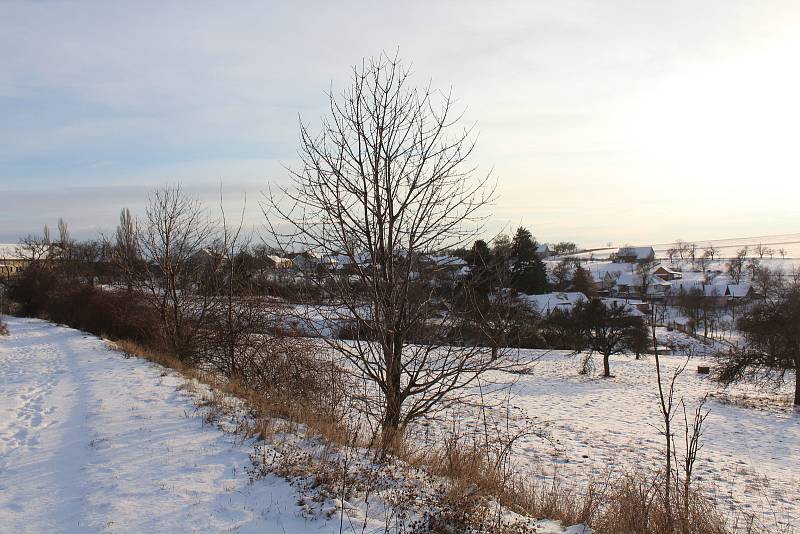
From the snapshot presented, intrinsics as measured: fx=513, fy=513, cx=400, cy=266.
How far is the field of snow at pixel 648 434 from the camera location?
9.45 metres

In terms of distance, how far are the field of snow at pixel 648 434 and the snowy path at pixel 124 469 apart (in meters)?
3.31

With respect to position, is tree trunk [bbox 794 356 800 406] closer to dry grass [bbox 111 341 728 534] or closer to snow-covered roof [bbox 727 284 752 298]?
dry grass [bbox 111 341 728 534]

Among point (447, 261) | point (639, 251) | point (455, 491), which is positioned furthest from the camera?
point (639, 251)

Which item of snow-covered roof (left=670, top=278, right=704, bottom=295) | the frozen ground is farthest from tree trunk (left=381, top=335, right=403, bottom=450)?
snow-covered roof (left=670, top=278, right=704, bottom=295)

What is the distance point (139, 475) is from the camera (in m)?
4.86

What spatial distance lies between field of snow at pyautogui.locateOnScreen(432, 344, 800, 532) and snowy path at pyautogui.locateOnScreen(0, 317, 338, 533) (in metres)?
3.31

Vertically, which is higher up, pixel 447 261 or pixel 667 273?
pixel 447 261

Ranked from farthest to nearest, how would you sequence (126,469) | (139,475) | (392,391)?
1. (392,391)
2. (126,469)
3. (139,475)

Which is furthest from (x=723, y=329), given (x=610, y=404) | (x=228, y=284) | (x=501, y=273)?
(x=501, y=273)

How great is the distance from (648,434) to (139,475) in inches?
577

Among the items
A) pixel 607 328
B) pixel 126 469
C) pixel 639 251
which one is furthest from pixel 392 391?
pixel 639 251

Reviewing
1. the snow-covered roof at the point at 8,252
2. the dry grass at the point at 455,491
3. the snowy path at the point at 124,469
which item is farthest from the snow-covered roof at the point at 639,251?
the snowy path at the point at 124,469

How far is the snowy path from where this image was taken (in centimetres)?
397

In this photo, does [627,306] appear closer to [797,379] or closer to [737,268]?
[797,379]
